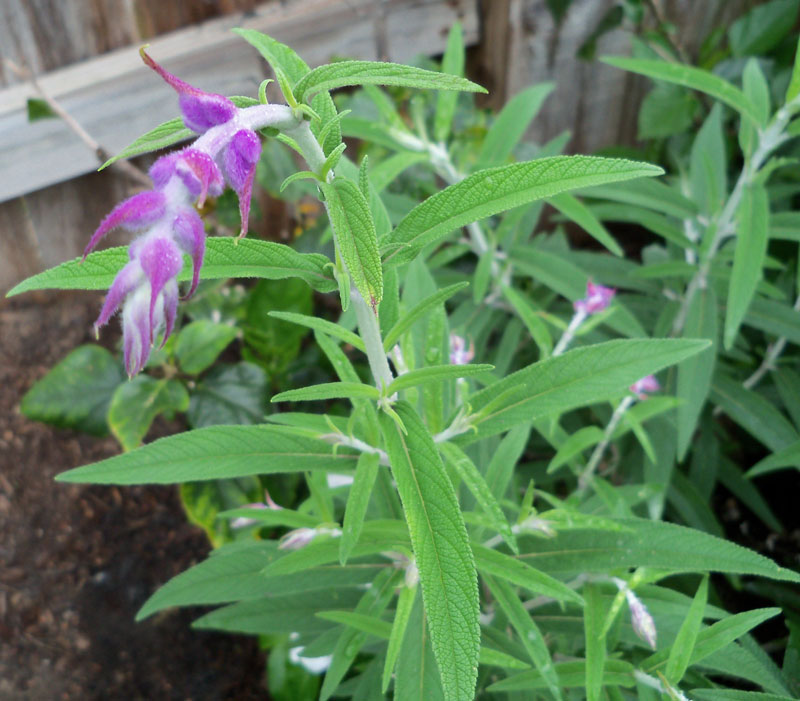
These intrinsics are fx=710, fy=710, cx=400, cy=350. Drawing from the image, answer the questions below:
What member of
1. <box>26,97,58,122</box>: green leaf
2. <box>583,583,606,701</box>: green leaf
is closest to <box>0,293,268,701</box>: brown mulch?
<box>26,97,58,122</box>: green leaf

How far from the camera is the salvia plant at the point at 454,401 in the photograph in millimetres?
562

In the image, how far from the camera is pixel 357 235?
557 mm

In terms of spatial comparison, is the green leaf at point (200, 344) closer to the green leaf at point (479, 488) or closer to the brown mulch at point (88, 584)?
the brown mulch at point (88, 584)

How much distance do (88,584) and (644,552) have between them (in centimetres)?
151

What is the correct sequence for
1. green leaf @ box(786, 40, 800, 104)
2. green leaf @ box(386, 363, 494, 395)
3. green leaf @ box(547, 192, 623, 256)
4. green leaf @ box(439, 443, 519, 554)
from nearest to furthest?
green leaf @ box(386, 363, 494, 395), green leaf @ box(439, 443, 519, 554), green leaf @ box(786, 40, 800, 104), green leaf @ box(547, 192, 623, 256)

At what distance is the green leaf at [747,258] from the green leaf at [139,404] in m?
1.13

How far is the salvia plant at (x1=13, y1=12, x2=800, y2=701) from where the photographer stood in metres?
0.56

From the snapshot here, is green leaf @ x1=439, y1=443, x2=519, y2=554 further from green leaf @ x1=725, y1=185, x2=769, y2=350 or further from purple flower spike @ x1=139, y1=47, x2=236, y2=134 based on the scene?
green leaf @ x1=725, y1=185, x2=769, y2=350

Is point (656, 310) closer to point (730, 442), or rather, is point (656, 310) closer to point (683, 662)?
point (730, 442)

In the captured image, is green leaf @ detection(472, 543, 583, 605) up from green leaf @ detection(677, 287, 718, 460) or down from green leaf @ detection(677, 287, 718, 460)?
up

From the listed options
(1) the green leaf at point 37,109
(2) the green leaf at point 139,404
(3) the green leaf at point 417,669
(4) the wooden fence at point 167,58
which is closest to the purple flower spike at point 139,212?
(3) the green leaf at point 417,669

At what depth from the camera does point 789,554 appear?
186cm

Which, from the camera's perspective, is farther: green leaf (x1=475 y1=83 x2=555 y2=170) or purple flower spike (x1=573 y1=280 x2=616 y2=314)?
green leaf (x1=475 y1=83 x2=555 y2=170)

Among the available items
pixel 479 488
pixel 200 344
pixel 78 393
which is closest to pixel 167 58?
pixel 200 344
